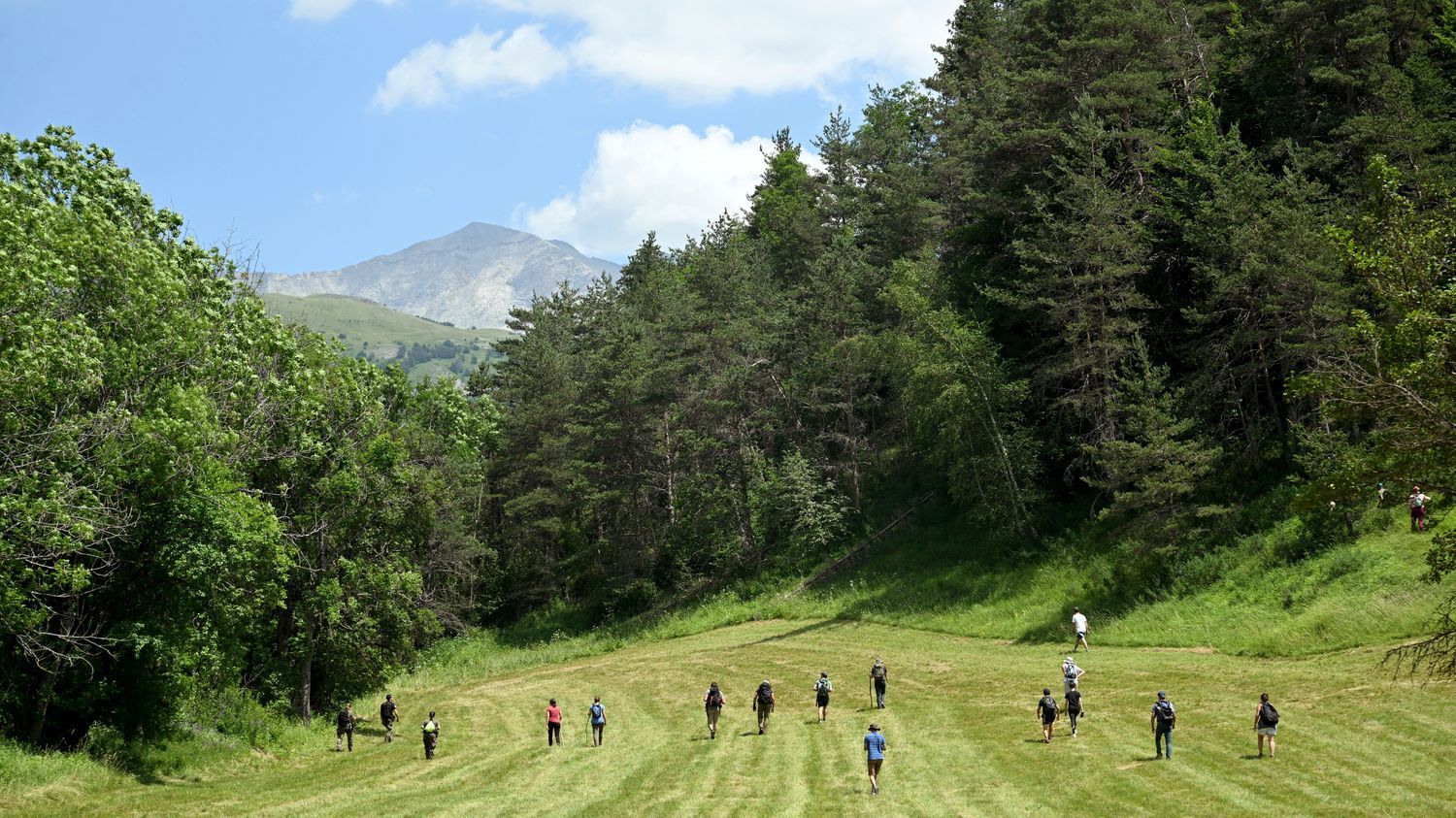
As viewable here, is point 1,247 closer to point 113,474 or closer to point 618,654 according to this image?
point 113,474

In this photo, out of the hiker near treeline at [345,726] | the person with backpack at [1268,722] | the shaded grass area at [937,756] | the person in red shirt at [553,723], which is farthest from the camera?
the hiker near treeline at [345,726]

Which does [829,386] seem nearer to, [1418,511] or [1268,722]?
[1418,511]

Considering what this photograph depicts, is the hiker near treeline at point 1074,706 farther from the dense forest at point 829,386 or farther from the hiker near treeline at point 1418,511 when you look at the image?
the hiker near treeline at point 1418,511

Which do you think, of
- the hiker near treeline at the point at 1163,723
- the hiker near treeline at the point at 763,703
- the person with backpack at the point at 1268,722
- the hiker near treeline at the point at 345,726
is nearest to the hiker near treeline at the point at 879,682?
the hiker near treeline at the point at 763,703

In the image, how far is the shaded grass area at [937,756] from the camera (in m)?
21.6

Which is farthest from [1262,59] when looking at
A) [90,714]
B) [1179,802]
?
[90,714]

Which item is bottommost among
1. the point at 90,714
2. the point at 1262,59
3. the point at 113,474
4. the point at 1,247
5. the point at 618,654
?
the point at 618,654

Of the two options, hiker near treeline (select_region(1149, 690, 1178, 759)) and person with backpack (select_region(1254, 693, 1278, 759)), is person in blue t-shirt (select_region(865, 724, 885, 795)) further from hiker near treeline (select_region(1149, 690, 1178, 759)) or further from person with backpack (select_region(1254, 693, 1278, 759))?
person with backpack (select_region(1254, 693, 1278, 759))

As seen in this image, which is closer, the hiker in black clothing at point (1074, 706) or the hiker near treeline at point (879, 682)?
the hiker in black clothing at point (1074, 706)

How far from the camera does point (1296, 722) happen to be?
79.9ft

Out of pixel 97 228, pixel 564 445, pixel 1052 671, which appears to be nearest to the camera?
pixel 97 228

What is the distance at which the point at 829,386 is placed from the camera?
6325 centimetres

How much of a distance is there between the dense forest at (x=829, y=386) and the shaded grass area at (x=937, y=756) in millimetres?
3298

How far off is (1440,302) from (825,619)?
35.9 metres
